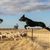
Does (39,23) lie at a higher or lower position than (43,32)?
higher

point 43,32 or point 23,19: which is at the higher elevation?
point 23,19

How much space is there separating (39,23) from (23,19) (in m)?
1.53

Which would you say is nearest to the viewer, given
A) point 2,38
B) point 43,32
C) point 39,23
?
point 2,38

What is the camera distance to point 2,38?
71.1 ft

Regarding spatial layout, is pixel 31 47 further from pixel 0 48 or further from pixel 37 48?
pixel 0 48

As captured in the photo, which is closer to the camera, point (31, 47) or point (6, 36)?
point (31, 47)

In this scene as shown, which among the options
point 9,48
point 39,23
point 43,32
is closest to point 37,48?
point 9,48

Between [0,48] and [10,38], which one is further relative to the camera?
[10,38]

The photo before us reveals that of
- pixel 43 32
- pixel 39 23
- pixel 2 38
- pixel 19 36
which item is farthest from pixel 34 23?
pixel 43 32

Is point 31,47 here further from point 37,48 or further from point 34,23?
point 34,23

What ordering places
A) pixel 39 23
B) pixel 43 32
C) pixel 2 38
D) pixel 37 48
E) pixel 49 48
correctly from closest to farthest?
pixel 37 48 < pixel 49 48 < pixel 2 38 < pixel 39 23 < pixel 43 32

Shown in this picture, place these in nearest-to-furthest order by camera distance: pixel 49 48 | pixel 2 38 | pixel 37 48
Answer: pixel 37 48 < pixel 49 48 < pixel 2 38

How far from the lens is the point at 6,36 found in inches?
871

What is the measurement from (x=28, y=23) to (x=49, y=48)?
26.5 ft
